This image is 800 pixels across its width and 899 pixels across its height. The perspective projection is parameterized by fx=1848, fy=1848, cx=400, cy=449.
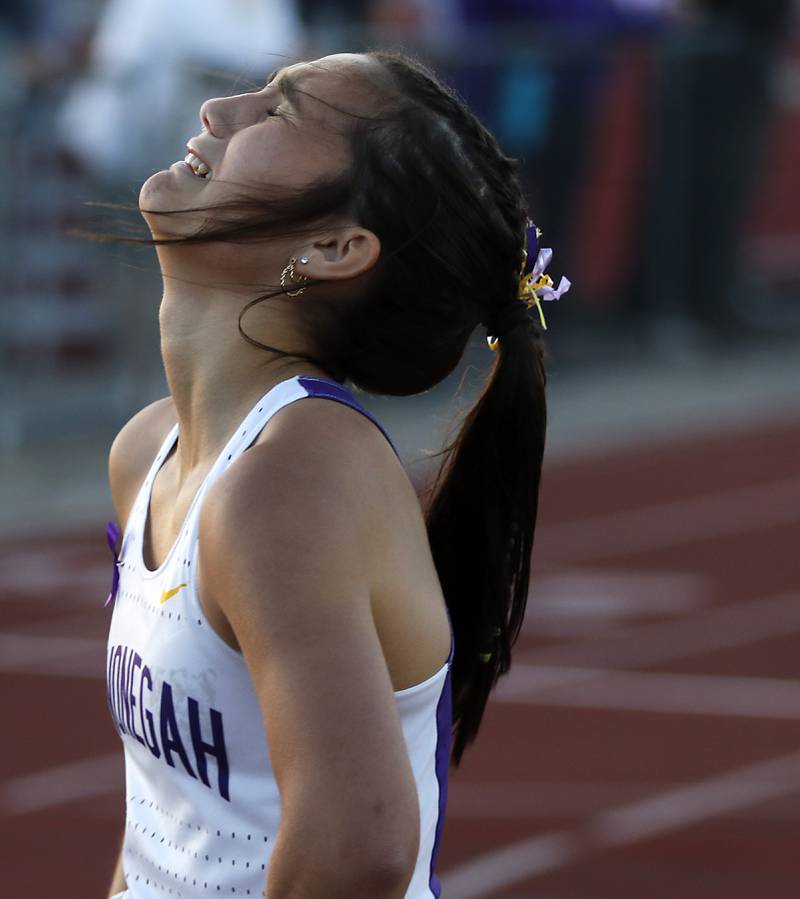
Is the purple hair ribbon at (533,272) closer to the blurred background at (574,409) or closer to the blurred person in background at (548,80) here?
the blurred background at (574,409)

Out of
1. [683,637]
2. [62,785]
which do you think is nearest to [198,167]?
[62,785]

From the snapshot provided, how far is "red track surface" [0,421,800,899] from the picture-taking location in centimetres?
427

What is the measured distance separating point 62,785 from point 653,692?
1.86 meters

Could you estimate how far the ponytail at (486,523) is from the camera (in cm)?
188

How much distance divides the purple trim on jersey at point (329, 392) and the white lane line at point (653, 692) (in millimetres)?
3952

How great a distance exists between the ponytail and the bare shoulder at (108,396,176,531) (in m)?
0.32

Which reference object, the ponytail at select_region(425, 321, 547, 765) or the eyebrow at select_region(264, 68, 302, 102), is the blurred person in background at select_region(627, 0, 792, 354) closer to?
the ponytail at select_region(425, 321, 547, 765)

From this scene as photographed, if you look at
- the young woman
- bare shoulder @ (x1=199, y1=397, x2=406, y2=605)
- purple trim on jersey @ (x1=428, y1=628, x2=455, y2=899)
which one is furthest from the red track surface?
bare shoulder @ (x1=199, y1=397, x2=406, y2=605)

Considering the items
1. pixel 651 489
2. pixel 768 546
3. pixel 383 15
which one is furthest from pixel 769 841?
pixel 383 15

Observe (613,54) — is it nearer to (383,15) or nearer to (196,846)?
(383,15)

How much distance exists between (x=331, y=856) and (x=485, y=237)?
0.60 meters

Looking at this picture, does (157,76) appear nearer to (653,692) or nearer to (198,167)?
(653,692)

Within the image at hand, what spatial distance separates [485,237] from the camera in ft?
5.60

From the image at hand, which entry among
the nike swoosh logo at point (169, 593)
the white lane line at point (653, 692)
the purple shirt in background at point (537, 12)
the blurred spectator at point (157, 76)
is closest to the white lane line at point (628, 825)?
the white lane line at point (653, 692)
